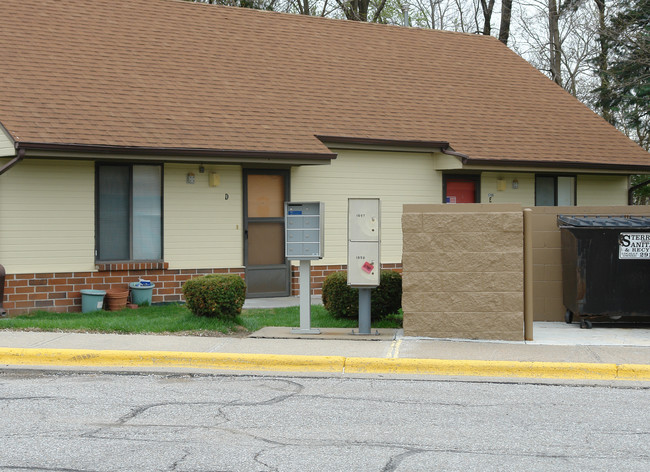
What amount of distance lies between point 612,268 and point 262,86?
8212mm

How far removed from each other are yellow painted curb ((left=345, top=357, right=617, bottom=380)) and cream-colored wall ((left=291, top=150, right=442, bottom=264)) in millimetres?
7044

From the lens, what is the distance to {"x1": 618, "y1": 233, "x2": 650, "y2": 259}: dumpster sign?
1120cm

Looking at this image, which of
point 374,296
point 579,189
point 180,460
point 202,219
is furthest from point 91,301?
Answer: point 579,189

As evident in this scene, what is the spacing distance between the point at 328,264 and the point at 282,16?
665 centimetres

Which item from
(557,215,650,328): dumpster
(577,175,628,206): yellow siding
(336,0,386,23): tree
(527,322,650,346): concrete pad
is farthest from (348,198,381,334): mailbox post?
(336,0,386,23): tree

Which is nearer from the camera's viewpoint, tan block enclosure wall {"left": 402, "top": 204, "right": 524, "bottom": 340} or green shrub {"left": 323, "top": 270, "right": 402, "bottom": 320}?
tan block enclosure wall {"left": 402, "top": 204, "right": 524, "bottom": 340}

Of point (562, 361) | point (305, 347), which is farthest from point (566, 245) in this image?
point (305, 347)

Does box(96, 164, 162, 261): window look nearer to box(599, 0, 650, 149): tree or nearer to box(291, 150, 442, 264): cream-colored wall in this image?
box(291, 150, 442, 264): cream-colored wall

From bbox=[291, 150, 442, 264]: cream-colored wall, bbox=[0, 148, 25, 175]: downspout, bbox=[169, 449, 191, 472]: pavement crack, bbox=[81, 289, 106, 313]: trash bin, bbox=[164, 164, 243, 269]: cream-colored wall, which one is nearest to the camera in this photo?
bbox=[169, 449, 191, 472]: pavement crack

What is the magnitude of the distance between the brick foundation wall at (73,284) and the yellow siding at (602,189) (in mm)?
8883

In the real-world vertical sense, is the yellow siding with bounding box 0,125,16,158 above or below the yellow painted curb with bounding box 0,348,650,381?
above

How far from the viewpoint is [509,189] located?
58.4 feet

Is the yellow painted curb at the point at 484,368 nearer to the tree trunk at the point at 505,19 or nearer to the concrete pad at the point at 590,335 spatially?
the concrete pad at the point at 590,335

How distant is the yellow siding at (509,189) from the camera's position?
57.6 feet
